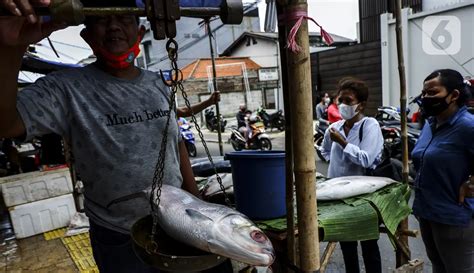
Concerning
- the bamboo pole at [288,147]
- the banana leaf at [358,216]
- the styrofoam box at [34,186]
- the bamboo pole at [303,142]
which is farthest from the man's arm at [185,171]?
the styrofoam box at [34,186]

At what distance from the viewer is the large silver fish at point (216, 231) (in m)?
1.12

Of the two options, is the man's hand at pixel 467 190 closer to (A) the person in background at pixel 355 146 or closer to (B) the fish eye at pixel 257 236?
(A) the person in background at pixel 355 146

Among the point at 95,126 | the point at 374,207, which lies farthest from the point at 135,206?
the point at 374,207

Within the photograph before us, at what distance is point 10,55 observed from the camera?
1214 mm

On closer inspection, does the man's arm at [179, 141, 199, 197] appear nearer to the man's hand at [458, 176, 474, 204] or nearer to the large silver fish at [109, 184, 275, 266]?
the large silver fish at [109, 184, 275, 266]

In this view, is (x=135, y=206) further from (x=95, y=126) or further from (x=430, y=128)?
(x=430, y=128)

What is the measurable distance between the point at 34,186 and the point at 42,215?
0.41 meters

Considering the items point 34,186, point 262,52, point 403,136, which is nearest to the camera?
point 403,136

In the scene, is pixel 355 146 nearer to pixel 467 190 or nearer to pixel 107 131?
pixel 467 190

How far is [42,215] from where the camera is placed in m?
4.44

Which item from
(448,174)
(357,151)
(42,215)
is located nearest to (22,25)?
(357,151)

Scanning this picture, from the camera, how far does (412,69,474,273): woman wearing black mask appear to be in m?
2.40

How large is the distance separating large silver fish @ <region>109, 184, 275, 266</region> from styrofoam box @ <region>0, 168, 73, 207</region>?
374 centimetres

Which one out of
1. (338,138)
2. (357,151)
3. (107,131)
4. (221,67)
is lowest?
(357,151)
